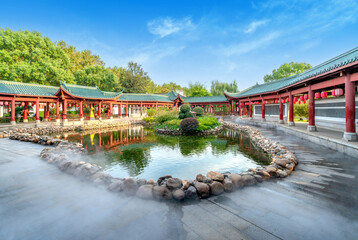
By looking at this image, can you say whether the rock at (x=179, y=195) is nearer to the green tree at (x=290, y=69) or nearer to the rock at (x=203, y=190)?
the rock at (x=203, y=190)

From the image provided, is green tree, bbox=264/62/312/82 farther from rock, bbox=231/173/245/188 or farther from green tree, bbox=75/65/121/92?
rock, bbox=231/173/245/188

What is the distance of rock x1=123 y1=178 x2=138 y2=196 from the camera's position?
12.2 ft

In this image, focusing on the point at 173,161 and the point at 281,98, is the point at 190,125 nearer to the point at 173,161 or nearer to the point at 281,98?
the point at 173,161

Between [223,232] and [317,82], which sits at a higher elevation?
[317,82]

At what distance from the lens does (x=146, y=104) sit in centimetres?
2944

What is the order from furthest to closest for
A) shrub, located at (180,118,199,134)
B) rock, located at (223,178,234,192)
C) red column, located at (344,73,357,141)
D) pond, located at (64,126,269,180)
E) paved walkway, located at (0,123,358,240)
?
shrub, located at (180,118,199,134) → red column, located at (344,73,357,141) → pond, located at (64,126,269,180) → rock, located at (223,178,234,192) → paved walkway, located at (0,123,358,240)

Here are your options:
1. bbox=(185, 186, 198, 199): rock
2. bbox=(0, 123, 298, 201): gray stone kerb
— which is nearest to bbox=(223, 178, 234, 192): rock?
bbox=(0, 123, 298, 201): gray stone kerb

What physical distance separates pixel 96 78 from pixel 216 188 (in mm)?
29966

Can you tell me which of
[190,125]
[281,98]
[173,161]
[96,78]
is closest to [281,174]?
[173,161]

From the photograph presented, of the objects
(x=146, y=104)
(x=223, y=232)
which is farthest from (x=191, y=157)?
(x=146, y=104)

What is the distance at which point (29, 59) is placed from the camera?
2256 centimetres

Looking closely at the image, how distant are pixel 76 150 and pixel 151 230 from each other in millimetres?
7348

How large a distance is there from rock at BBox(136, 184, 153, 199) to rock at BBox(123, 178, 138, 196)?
0.16 meters

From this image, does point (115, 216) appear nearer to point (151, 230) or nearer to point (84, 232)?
point (84, 232)
